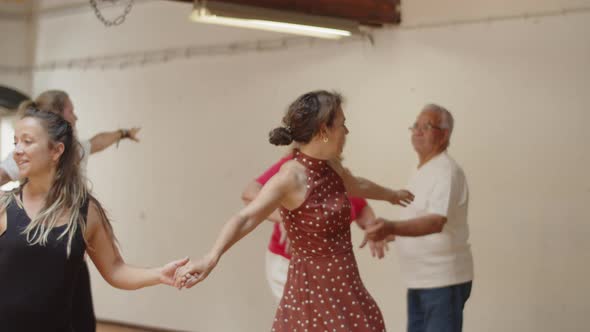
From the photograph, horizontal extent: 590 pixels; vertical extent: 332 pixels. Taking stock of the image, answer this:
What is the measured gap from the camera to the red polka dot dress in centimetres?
291

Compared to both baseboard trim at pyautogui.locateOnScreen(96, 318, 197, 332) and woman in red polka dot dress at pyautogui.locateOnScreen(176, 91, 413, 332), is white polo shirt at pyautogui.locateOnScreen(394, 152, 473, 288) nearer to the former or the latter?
woman in red polka dot dress at pyautogui.locateOnScreen(176, 91, 413, 332)

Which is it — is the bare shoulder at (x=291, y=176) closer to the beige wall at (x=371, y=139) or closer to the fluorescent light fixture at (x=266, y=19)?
the fluorescent light fixture at (x=266, y=19)

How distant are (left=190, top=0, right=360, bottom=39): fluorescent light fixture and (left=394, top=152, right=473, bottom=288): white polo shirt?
1.05 m

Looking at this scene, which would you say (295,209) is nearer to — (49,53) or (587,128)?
(587,128)

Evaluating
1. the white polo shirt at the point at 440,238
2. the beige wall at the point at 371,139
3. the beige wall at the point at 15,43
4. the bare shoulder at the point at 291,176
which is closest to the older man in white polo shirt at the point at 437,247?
the white polo shirt at the point at 440,238

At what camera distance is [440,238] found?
401cm

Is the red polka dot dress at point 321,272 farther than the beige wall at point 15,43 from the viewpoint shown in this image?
No

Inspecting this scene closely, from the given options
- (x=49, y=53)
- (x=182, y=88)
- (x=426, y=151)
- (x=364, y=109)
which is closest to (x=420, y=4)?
(x=364, y=109)

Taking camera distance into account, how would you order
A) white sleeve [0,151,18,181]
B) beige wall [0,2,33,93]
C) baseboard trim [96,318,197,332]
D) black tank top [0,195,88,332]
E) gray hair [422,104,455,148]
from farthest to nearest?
1. beige wall [0,2,33,93]
2. baseboard trim [96,318,197,332]
3. gray hair [422,104,455,148]
4. white sleeve [0,151,18,181]
5. black tank top [0,195,88,332]

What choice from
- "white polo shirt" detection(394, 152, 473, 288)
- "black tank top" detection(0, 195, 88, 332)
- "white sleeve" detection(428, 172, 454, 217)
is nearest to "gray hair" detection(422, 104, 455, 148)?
"white polo shirt" detection(394, 152, 473, 288)

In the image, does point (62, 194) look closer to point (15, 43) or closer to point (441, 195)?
point (441, 195)

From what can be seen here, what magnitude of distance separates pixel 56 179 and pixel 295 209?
2.84 feet

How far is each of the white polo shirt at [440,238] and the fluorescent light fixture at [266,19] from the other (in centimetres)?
105

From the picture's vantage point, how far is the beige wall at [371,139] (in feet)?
15.0
